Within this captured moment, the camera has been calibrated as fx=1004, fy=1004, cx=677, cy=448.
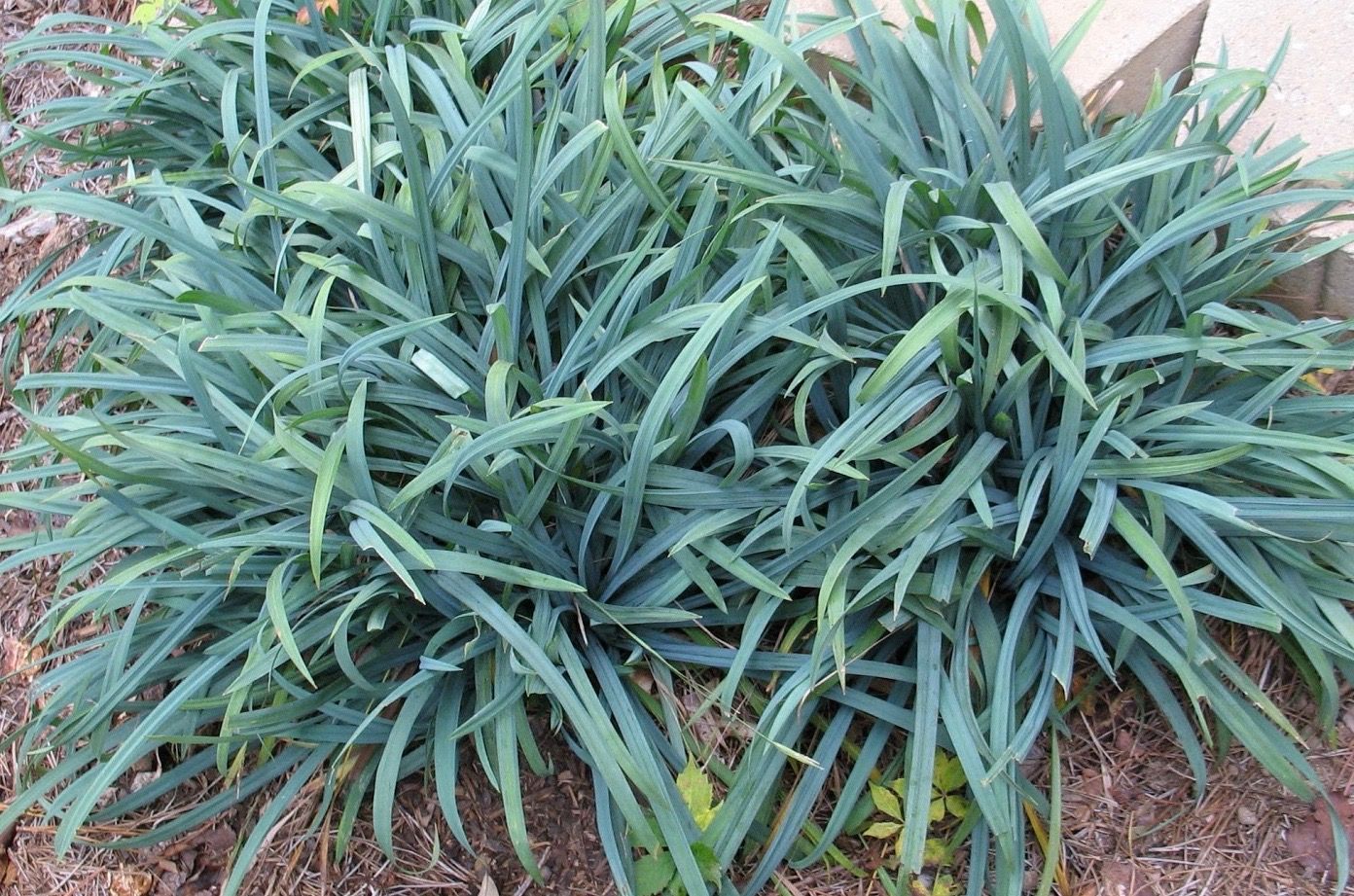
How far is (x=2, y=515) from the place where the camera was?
2342mm

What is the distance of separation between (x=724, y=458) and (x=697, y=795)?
0.56 metres

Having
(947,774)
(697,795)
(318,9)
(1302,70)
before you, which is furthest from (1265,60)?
(318,9)

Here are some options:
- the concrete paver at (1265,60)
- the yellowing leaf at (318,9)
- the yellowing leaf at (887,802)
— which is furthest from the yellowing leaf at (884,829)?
the yellowing leaf at (318,9)

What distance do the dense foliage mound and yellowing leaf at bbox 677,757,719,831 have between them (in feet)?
0.04

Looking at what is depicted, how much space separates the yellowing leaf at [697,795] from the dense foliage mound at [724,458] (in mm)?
12

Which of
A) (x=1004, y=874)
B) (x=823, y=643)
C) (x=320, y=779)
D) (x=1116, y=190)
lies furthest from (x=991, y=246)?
(x=320, y=779)

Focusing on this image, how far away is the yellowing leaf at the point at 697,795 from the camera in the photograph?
1600 millimetres

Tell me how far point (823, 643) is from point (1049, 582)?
1.33ft

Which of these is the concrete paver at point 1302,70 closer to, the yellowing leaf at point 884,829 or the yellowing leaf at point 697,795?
the yellowing leaf at point 884,829

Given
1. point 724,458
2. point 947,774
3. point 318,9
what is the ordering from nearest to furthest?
point 947,774 < point 724,458 < point 318,9

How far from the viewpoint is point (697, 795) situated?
1.61 m

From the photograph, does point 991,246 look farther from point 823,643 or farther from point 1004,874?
point 1004,874

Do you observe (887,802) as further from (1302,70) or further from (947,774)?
(1302,70)

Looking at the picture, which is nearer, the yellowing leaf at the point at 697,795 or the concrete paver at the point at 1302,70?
the yellowing leaf at the point at 697,795
